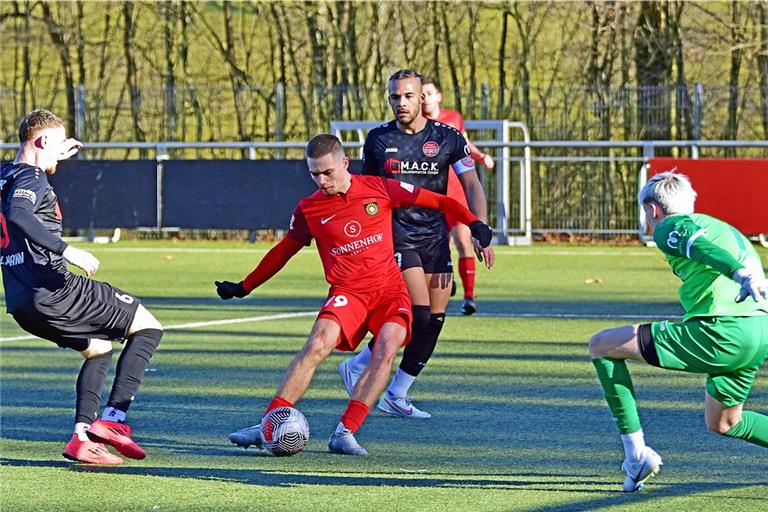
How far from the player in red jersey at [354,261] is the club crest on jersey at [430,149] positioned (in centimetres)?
104

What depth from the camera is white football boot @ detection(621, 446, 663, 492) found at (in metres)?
6.13

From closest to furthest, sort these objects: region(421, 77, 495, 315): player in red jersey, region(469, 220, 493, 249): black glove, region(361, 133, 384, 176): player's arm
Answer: region(469, 220, 493, 249): black glove → region(361, 133, 384, 176): player's arm → region(421, 77, 495, 315): player in red jersey

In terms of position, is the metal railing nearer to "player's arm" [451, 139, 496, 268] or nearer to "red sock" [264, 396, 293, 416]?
"player's arm" [451, 139, 496, 268]

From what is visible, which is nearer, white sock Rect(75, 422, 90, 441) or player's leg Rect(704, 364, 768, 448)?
player's leg Rect(704, 364, 768, 448)

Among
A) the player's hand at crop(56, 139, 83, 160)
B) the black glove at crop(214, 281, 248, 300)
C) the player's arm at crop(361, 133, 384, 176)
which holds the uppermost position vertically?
the player's hand at crop(56, 139, 83, 160)

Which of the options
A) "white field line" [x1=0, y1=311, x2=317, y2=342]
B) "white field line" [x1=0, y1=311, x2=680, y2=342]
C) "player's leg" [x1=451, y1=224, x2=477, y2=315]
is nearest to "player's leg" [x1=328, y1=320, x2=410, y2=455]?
"player's leg" [x1=451, y1=224, x2=477, y2=315]

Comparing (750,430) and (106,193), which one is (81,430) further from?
(106,193)

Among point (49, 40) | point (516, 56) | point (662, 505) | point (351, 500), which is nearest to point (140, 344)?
point (351, 500)

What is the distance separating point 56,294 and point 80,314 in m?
0.15

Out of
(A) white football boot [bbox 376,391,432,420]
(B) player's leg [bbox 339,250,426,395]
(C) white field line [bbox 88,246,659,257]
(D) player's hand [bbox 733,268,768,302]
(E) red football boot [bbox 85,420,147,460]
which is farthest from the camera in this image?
(C) white field line [bbox 88,246,659,257]

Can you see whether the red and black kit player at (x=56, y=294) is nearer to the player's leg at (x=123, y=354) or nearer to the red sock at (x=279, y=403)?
the player's leg at (x=123, y=354)

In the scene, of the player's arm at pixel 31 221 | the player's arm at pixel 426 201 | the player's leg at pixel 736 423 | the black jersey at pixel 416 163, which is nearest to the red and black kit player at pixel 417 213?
the black jersey at pixel 416 163

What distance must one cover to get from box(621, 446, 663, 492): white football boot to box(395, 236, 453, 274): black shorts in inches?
107

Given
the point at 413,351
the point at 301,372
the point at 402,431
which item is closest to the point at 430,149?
the point at 413,351
